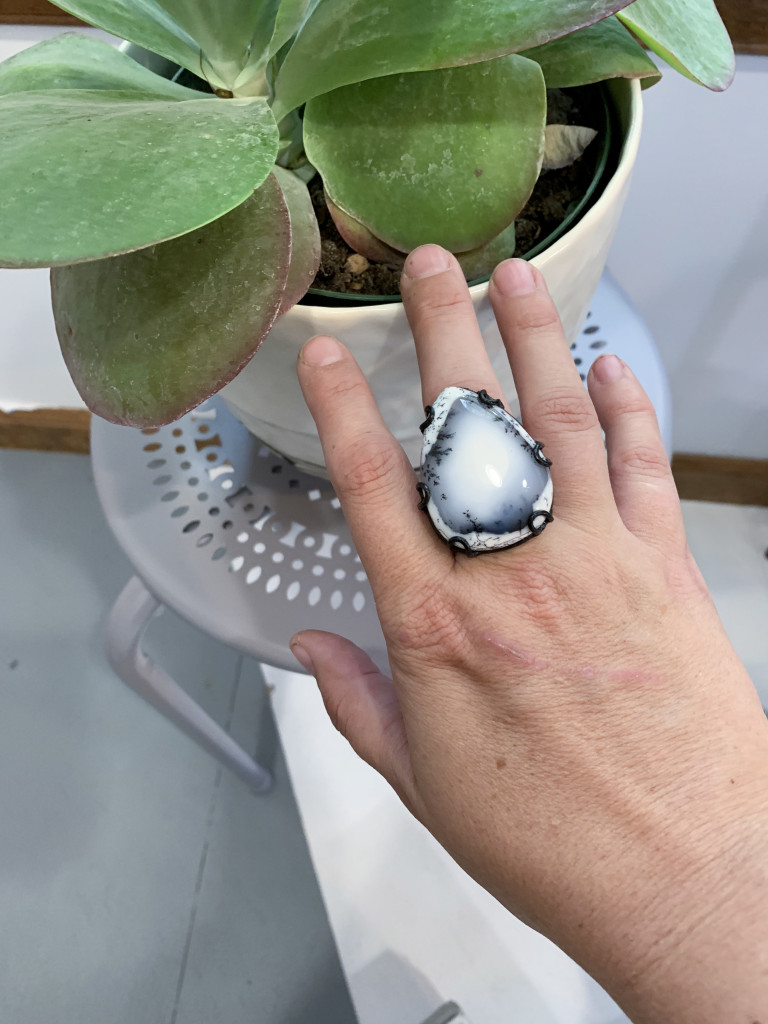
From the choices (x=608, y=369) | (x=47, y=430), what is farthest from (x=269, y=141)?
(x=47, y=430)

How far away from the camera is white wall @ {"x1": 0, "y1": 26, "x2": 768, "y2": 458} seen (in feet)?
2.25

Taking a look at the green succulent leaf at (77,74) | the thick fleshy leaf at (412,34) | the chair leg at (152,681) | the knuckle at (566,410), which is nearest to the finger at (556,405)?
the knuckle at (566,410)

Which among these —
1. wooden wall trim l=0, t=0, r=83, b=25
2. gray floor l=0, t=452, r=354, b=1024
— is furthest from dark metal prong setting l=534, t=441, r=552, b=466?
gray floor l=0, t=452, r=354, b=1024

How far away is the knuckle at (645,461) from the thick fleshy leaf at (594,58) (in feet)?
0.65

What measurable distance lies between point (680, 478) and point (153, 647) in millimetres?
883

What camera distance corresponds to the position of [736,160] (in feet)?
2.34

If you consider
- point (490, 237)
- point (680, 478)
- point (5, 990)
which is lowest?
point (5, 990)

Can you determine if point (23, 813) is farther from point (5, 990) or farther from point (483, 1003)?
point (483, 1003)

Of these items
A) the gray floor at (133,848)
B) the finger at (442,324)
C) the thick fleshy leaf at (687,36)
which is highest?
the thick fleshy leaf at (687,36)

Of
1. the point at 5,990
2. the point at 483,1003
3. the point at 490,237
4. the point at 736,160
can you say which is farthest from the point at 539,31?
the point at 5,990

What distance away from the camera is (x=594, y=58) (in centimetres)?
36

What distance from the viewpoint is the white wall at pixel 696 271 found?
27.0 inches

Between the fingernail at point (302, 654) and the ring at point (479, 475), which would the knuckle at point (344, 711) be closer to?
the fingernail at point (302, 654)

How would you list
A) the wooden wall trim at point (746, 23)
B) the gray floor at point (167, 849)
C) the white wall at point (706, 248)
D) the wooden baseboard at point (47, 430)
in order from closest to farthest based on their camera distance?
the wooden wall trim at point (746, 23) → the white wall at point (706, 248) → the gray floor at point (167, 849) → the wooden baseboard at point (47, 430)
